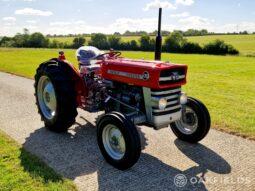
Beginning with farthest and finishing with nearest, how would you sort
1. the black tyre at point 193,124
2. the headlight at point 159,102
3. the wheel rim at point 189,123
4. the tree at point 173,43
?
the tree at point 173,43 → the wheel rim at point 189,123 → the black tyre at point 193,124 → the headlight at point 159,102

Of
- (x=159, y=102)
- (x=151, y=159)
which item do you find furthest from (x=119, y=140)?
(x=159, y=102)

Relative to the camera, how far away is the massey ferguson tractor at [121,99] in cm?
397

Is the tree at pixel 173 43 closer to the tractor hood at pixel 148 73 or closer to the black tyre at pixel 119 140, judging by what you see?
the tractor hood at pixel 148 73

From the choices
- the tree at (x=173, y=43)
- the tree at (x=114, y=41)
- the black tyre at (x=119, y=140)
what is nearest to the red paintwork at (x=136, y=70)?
the black tyre at (x=119, y=140)

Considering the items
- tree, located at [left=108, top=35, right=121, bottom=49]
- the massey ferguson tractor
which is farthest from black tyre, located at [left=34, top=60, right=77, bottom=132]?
tree, located at [left=108, top=35, right=121, bottom=49]

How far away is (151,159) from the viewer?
4281mm

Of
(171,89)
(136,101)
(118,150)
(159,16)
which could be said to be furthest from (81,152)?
(159,16)

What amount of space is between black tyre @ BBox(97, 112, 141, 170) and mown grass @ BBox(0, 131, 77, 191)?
2.33 feet

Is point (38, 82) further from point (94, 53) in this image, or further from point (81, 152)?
point (81, 152)

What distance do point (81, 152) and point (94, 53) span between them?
216cm

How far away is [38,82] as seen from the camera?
19.1 ft

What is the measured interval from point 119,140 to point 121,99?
2.70 feet

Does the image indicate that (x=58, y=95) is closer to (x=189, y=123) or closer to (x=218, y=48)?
(x=189, y=123)

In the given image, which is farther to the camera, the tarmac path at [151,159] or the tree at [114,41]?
the tree at [114,41]
